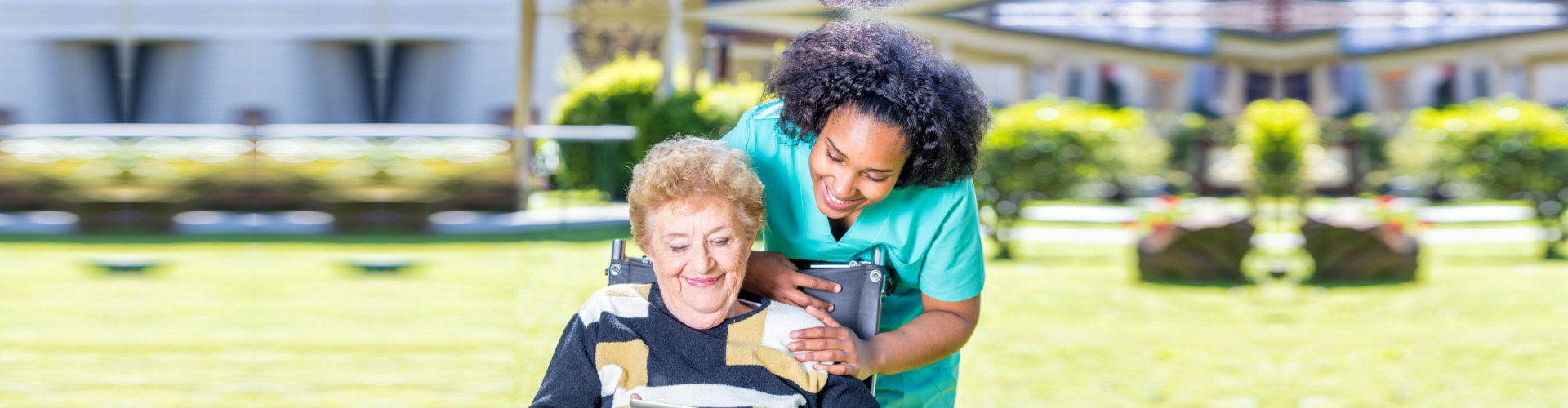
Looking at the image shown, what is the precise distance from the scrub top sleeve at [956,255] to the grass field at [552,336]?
93.5 inches

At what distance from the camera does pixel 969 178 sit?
2.03 m

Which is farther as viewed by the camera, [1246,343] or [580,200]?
[580,200]

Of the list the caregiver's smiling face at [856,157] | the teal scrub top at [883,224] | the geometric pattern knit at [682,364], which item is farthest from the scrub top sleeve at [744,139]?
the geometric pattern knit at [682,364]

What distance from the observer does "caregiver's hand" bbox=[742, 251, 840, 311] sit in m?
2.04

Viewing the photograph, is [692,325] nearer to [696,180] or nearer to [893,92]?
[696,180]

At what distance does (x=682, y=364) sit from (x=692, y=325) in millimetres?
77

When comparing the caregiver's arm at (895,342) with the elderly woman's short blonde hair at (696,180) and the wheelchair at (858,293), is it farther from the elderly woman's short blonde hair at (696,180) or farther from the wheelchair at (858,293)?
the elderly woman's short blonde hair at (696,180)

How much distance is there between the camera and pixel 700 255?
1.91 m

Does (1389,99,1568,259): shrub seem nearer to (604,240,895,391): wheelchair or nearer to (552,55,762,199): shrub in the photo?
(552,55,762,199): shrub

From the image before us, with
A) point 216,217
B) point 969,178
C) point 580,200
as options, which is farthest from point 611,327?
point 580,200

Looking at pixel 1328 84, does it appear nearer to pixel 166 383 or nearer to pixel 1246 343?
pixel 1246 343

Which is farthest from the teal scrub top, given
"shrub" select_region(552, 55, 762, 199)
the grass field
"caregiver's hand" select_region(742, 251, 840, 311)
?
"shrub" select_region(552, 55, 762, 199)

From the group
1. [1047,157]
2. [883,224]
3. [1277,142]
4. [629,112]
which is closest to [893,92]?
[883,224]

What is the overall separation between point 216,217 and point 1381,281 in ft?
30.1
